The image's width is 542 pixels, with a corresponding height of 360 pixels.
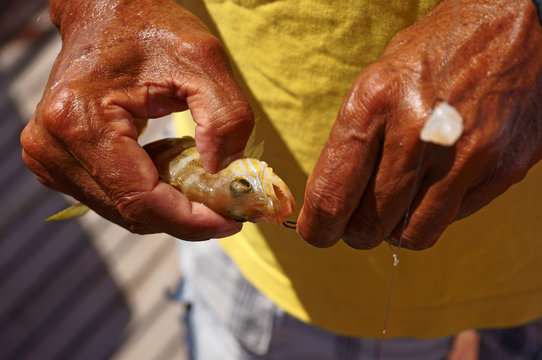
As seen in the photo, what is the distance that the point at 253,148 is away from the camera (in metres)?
1.47

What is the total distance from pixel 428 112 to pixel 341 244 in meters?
0.68

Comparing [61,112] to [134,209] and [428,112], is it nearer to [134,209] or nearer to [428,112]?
[134,209]

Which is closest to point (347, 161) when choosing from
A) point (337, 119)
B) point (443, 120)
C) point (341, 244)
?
point (337, 119)

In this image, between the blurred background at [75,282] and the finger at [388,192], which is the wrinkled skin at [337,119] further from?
the blurred background at [75,282]

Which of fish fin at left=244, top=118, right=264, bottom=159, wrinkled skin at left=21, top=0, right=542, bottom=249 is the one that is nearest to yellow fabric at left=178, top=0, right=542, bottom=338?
fish fin at left=244, top=118, right=264, bottom=159

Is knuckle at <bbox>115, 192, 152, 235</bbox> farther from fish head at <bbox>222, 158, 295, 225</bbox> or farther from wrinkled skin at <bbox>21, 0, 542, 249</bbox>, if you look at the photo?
fish head at <bbox>222, 158, 295, 225</bbox>

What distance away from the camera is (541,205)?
5.02 feet

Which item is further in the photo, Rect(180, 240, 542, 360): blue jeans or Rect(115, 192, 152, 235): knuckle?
Rect(180, 240, 542, 360): blue jeans

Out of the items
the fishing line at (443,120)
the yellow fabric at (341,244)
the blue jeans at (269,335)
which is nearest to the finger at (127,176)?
the yellow fabric at (341,244)

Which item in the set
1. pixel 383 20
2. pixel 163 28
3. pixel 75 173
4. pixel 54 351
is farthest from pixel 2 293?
pixel 383 20

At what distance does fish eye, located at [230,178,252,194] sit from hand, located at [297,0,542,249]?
21 cm

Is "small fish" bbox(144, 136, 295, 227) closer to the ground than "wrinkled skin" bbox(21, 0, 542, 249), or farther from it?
closer to the ground

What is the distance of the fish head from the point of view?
51.2 inches

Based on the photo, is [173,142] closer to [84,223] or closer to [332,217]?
[332,217]
